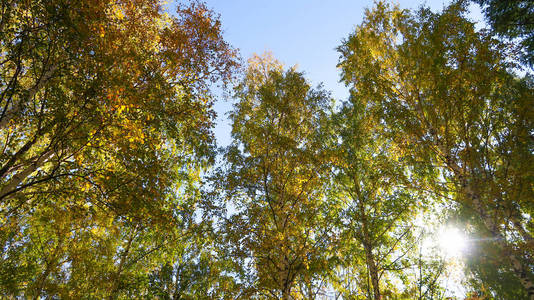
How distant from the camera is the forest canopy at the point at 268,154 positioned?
18.0 feet

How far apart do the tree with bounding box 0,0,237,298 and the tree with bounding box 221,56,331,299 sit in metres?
1.75

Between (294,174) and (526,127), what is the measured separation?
21.9ft

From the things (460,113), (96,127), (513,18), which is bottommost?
(96,127)

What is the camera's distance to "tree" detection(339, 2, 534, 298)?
22.2 ft

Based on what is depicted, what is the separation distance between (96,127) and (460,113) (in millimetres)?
9558

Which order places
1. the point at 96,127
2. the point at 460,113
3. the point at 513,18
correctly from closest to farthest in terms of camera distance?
the point at 96,127 → the point at 460,113 → the point at 513,18

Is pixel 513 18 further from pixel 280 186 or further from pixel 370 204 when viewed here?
pixel 280 186

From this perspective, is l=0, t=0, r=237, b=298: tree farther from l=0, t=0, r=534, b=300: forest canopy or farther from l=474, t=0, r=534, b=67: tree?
l=474, t=0, r=534, b=67: tree

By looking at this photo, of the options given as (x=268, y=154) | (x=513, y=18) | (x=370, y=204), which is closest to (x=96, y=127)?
(x=268, y=154)

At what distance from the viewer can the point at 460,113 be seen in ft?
24.0

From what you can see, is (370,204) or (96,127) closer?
(96,127)

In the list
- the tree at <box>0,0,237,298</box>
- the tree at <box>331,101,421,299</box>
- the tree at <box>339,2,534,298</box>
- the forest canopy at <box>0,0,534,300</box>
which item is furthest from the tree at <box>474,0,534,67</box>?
the tree at <box>0,0,237,298</box>

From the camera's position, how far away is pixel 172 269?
42.9ft

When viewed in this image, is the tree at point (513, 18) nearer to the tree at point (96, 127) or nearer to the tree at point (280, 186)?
the tree at point (280, 186)
